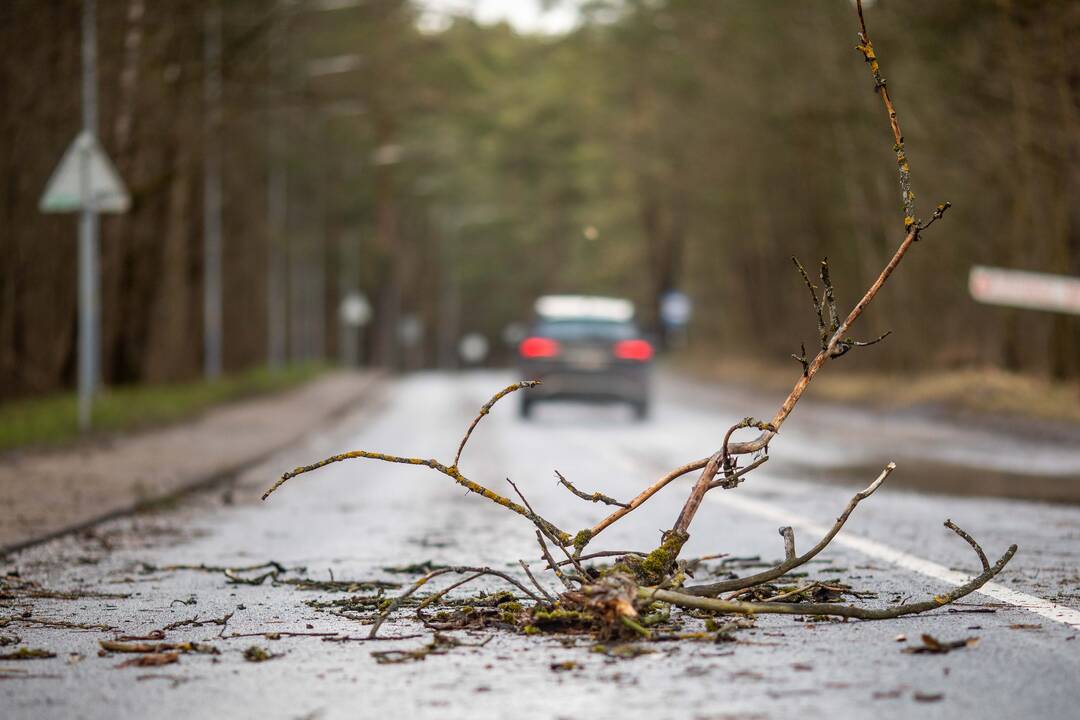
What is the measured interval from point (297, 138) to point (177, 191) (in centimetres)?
2161

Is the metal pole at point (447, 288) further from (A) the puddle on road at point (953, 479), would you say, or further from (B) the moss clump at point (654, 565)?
(B) the moss clump at point (654, 565)

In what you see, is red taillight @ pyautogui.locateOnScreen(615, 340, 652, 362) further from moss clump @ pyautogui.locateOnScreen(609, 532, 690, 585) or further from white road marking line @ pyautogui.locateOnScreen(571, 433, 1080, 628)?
moss clump @ pyautogui.locateOnScreen(609, 532, 690, 585)

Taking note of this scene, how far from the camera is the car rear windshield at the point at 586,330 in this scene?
2891cm

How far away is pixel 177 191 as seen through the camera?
33844 millimetres

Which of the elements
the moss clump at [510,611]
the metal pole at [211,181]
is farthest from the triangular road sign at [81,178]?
the moss clump at [510,611]

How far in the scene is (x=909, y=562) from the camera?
9328mm

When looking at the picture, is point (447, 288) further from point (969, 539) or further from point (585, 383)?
point (969, 539)

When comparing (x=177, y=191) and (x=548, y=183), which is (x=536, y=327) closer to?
(x=177, y=191)

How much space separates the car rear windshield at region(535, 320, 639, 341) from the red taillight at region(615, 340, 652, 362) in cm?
11

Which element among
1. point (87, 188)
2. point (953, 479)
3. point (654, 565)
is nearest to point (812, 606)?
point (654, 565)

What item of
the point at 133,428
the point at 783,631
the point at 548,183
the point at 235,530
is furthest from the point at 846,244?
the point at 548,183

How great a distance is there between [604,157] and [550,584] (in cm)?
6295

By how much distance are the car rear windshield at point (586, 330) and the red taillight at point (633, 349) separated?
0.11m

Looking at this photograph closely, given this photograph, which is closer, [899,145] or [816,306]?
[816,306]
